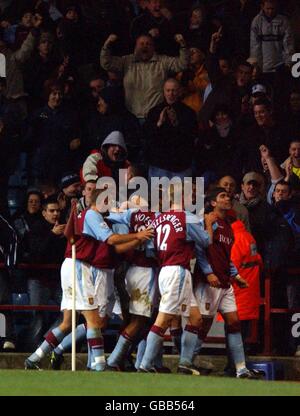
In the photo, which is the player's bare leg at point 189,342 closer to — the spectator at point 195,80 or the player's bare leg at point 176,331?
the player's bare leg at point 176,331

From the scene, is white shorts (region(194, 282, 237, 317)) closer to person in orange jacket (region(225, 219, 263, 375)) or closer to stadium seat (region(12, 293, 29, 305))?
person in orange jacket (region(225, 219, 263, 375))

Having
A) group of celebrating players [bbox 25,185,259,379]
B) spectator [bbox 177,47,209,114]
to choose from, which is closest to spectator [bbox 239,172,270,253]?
group of celebrating players [bbox 25,185,259,379]

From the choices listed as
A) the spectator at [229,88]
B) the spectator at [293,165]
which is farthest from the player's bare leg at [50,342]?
the spectator at [229,88]

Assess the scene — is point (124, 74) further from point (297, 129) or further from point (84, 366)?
point (84, 366)

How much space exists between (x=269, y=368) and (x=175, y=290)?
174 cm

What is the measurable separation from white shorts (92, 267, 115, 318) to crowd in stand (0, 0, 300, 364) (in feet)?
4.67

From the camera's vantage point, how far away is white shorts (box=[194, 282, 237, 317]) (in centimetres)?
1619

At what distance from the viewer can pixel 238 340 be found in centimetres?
1602

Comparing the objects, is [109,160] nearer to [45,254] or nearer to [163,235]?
[45,254]

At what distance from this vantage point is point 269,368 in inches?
660

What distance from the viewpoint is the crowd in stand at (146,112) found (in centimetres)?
1822

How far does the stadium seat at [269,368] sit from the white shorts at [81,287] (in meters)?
1.99

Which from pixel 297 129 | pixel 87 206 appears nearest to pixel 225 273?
pixel 87 206

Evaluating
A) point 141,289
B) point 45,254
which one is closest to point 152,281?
point 141,289
